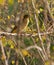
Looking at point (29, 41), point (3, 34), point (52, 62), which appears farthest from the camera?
point (29, 41)

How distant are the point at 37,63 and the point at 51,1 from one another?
233 centimetres

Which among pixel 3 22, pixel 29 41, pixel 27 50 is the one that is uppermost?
pixel 27 50

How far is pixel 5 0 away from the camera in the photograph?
177 cm

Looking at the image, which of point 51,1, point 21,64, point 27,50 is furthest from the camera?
point 21,64

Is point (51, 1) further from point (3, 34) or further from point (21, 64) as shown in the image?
point (21, 64)

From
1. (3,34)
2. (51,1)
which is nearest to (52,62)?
(3,34)

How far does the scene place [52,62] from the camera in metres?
1.13

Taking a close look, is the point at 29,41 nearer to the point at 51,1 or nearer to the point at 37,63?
the point at 37,63

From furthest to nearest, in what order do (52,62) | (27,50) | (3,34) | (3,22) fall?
(3,22)
(3,34)
(27,50)
(52,62)

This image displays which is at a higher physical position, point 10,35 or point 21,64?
point 10,35

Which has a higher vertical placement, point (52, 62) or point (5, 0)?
point (5, 0)

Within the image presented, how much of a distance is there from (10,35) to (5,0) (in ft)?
0.86

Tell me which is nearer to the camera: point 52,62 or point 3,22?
point 52,62

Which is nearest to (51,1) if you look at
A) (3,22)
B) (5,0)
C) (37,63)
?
(3,22)
